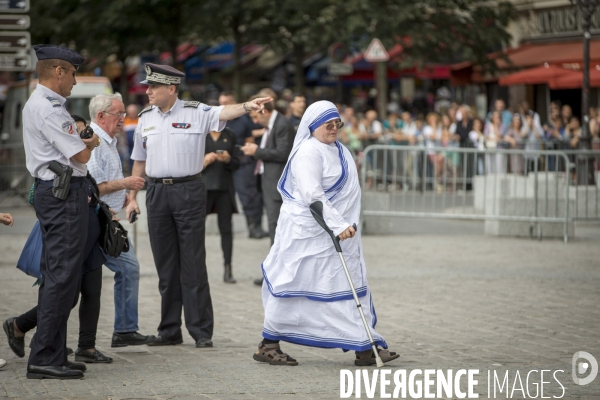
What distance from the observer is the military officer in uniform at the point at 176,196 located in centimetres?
809

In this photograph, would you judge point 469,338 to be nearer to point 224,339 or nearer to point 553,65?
point 224,339

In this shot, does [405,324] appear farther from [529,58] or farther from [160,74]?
[529,58]

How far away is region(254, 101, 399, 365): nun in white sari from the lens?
7.27 meters

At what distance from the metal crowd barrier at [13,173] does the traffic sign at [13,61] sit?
3153 mm

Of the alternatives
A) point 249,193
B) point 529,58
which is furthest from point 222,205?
point 529,58

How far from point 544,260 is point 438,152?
3.58 metres

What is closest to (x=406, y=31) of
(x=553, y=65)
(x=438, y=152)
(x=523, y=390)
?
(x=553, y=65)

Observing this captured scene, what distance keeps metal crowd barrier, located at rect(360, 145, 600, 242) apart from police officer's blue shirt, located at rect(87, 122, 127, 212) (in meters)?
7.40

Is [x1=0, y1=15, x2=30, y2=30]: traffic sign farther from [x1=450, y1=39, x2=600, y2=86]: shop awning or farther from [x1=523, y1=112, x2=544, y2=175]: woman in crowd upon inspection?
[x1=450, y1=39, x2=600, y2=86]: shop awning

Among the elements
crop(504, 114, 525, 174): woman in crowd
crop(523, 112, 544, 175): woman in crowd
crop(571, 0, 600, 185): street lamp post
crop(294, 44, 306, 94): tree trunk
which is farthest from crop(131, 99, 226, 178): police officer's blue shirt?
crop(294, 44, 306, 94): tree trunk

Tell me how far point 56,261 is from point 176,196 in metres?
1.50

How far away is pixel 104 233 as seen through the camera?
7.26 meters

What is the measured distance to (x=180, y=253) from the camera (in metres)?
8.28

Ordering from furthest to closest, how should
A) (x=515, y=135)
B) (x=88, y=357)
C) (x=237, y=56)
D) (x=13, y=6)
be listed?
(x=237, y=56)
(x=515, y=135)
(x=13, y=6)
(x=88, y=357)
